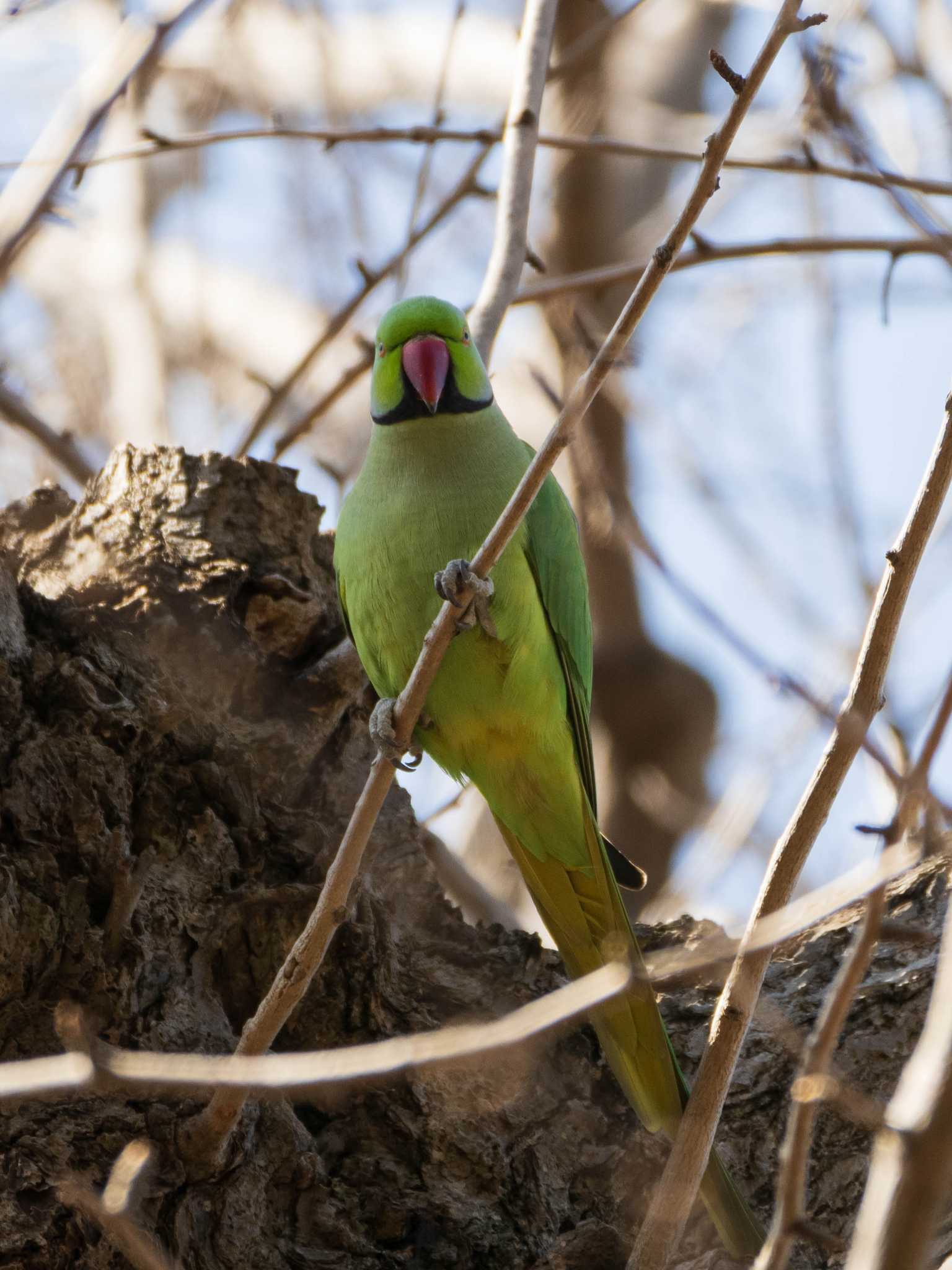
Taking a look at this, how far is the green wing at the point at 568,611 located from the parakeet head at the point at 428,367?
0.32 metres

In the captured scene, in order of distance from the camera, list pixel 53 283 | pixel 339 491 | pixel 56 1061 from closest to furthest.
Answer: pixel 56 1061, pixel 339 491, pixel 53 283

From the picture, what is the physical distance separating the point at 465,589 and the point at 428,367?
3.11 feet

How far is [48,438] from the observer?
3.85 meters

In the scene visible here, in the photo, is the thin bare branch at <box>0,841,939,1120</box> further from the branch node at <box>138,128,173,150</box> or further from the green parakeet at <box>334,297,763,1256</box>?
the branch node at <box>138,128,173,150</box>

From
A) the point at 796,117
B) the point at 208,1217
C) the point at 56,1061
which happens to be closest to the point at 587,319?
the point at 796,117

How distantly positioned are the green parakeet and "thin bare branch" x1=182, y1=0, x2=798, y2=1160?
20.1 inches

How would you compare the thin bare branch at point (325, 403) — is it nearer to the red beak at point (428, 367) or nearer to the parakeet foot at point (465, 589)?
the red beak at point (428, 367)

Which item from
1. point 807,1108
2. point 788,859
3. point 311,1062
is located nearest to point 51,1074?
point 311,1062

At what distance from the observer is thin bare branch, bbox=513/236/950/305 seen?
2979 mm

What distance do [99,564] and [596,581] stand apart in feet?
9.86

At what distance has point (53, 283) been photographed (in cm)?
732

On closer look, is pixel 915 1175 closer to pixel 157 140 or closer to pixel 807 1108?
pixel 807 1108

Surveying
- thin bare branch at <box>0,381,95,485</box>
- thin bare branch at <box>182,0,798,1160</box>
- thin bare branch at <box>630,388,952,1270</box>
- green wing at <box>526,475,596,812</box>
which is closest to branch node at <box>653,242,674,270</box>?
thin bare branch at <box>182,0,798,1160</box>

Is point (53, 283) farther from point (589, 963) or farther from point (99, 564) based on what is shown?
point (589, 963)
